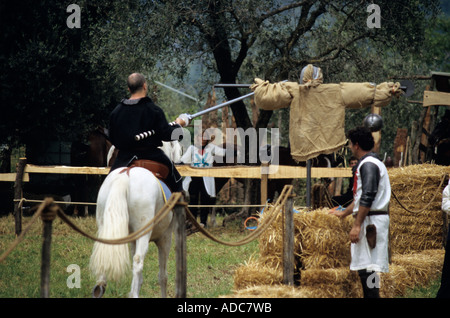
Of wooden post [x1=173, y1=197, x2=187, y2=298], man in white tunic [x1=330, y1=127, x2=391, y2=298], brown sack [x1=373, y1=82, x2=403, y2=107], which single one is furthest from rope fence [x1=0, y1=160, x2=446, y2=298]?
brown sack [x1=373, y1=82, x2=403, y2=107]

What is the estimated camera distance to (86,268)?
8.25 metres

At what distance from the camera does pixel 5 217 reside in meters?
13.4

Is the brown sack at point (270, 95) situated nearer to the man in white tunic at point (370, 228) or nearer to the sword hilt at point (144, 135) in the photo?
the man in white tunic at point (370, 228)

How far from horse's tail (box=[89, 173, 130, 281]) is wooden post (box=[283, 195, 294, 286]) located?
1.67m

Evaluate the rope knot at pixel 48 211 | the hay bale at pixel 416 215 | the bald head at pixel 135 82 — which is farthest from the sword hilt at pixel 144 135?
the hay bale at pixel 416 215

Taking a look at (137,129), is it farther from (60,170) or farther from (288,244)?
(60,170)

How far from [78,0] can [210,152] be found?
4.77 m

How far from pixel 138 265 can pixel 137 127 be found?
1392 mm

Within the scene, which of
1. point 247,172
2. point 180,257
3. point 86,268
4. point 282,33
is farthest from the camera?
point 282,33

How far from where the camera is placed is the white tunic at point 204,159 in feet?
43.4

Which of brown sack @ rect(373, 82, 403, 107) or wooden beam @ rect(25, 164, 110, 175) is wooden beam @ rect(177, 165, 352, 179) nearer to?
wooden beam @ rect(25, 164, 110, 175)

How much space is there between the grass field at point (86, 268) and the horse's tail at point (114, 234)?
3.73 ft

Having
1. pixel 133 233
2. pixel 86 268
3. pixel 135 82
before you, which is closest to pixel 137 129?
pixel 135 82
